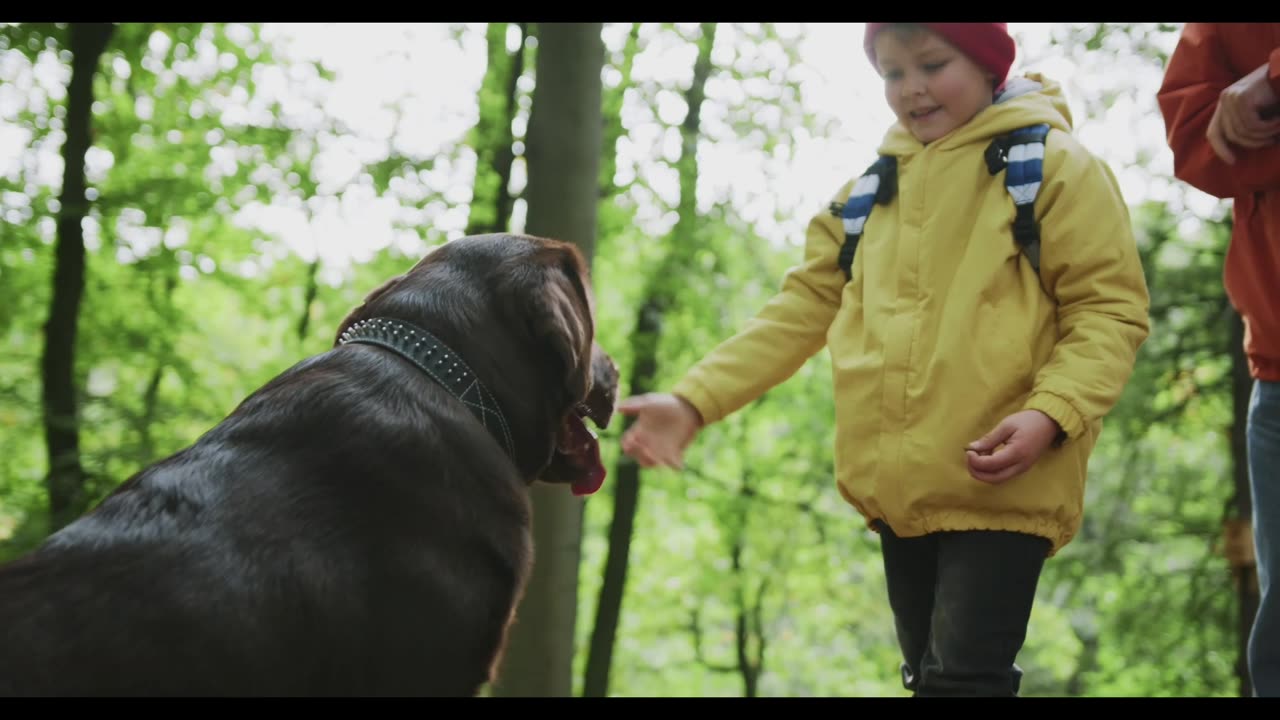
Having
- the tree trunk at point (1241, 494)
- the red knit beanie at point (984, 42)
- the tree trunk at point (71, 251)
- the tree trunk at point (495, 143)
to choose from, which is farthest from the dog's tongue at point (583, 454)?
the tree trunk at point (495, 143)

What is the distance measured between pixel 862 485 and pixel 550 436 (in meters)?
0.75

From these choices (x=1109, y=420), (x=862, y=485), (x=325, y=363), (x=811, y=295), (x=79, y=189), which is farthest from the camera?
(x=1109, y=420)

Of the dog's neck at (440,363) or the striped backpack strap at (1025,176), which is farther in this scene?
the striped backpack strap at (1025,176)

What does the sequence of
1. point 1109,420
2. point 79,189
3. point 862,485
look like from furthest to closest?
point 1109,420
point 79,189
point 862,485

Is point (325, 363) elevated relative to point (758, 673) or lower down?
elevated

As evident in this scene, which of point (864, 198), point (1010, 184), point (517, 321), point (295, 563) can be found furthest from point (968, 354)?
point (295, 563)

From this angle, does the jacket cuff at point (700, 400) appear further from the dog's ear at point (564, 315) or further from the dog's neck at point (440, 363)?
the dog's neck at point (440, 363)

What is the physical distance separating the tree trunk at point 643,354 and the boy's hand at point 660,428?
7.42 m

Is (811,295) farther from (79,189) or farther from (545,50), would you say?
(79,189)

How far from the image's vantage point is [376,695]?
212 centimetres

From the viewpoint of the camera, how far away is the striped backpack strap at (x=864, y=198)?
281cm

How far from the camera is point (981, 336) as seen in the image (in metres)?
2.51

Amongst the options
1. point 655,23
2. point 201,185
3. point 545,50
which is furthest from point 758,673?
point 545,50

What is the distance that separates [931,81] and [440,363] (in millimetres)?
1364
